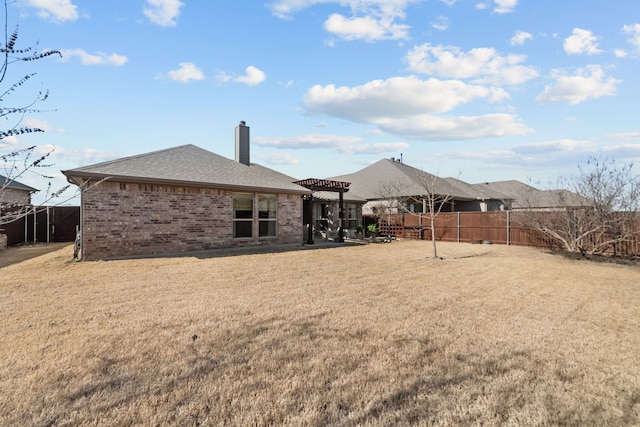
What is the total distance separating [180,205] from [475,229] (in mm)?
14883

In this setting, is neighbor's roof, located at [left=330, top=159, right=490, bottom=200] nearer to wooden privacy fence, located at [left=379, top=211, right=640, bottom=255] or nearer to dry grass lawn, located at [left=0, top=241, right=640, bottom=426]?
wooden privacy fence, located at [left=379, top=211, right=640, bottom=255]

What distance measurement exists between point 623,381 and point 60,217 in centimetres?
2273

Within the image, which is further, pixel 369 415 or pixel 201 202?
pixel 201 202

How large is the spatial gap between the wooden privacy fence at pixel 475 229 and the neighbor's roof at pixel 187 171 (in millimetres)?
8547

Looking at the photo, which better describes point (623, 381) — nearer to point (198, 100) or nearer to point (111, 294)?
point (111, 294)

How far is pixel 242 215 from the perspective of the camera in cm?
1376

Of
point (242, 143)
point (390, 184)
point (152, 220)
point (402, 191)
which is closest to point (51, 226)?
point (152, 220)

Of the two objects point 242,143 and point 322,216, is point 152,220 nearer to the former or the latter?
point 242,143

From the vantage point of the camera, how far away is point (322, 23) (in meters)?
10.6

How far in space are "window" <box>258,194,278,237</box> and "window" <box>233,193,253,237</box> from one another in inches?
17.5

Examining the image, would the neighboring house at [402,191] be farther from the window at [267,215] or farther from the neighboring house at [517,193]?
the window at [267,215]

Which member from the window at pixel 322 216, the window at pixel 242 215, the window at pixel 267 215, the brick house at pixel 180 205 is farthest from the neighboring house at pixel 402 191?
the window at pixel 242 215

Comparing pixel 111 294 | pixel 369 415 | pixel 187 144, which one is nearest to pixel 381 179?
pixel 187 144

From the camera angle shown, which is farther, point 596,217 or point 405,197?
point 405,197
